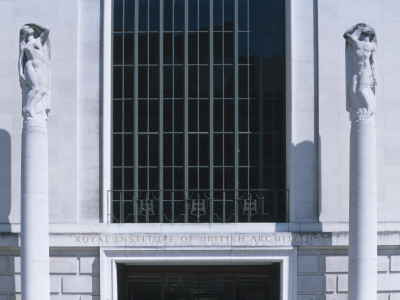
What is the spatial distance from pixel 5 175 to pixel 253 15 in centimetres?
890

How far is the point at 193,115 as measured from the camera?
24.6 metres

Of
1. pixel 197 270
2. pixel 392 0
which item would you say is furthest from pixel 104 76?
pixel 392 0

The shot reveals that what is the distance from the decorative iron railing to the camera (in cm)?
2441

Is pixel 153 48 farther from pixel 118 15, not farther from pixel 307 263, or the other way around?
pixel 307 263

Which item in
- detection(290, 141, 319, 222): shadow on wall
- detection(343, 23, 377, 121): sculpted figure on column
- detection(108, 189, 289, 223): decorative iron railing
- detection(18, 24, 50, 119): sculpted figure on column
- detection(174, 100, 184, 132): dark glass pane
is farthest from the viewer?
detection(174, 100, 184, 132): dark glass pane

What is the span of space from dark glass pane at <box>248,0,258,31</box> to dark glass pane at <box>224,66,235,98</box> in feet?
4.64

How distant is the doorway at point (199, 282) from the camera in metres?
25.3

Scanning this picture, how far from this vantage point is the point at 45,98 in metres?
23.0

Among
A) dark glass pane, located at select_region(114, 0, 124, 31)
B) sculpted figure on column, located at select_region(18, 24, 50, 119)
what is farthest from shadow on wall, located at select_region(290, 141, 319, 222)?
sculpted figure on column, located at select_region(18, 24, 50, 119)

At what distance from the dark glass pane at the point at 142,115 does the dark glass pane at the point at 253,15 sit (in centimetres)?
398

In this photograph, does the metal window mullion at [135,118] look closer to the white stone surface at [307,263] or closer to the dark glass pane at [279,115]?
the dark glass pane at [279,115]

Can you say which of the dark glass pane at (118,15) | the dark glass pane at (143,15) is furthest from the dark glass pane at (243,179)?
the dark glass pane at (118,15)

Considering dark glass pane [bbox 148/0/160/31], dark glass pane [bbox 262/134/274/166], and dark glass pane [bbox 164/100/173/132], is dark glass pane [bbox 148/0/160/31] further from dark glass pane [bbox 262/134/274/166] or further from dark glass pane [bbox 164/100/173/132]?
dark glass pane [bbox 262/134/274/166]

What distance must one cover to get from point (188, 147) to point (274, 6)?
506 centimetres
